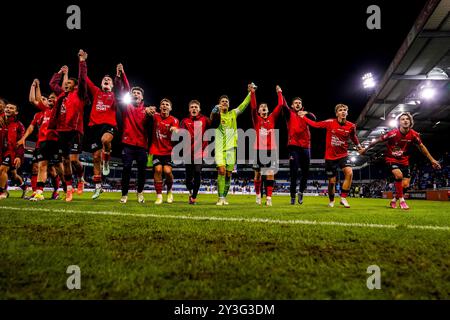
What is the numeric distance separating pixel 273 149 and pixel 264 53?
19122 mm

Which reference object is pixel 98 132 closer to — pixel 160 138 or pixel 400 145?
pixel 160 138

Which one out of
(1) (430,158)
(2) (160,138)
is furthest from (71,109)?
(1) (430,158)

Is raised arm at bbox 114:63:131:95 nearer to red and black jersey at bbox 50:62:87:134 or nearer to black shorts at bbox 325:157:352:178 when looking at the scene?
red and black jersey at bbox 50:62:87:134

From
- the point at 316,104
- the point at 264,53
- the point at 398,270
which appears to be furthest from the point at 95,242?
the point at 316,104

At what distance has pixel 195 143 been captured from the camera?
682 cm

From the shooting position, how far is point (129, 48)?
2227 centimetres

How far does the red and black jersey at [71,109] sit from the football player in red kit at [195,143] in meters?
2.33

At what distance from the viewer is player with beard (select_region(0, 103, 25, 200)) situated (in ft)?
23.1

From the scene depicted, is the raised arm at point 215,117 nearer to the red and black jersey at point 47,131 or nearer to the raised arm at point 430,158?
the red and black jersey at point 47,131

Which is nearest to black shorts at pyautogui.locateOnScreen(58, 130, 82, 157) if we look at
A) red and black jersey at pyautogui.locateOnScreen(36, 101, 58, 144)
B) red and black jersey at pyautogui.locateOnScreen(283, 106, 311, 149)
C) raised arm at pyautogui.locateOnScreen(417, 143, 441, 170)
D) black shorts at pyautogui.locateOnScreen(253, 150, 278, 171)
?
red and black jersey at pyautogui.locateOnScreen(36, 101, 58, 144)

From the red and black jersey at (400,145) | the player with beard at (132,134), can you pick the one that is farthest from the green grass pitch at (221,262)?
the red and black jersey at (400,145)

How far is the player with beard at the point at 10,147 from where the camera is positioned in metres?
7.04

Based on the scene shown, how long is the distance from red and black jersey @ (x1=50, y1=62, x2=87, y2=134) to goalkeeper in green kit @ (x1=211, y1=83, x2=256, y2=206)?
2998mm
